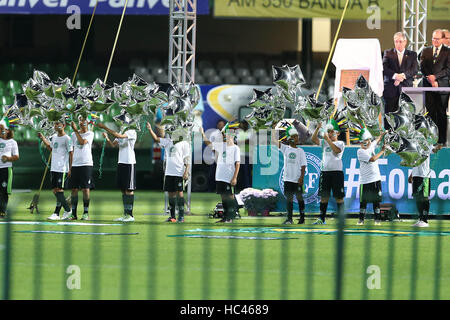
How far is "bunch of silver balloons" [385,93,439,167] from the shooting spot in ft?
51.6

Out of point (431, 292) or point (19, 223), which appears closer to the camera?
point (431, 292)

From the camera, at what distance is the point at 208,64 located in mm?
29641

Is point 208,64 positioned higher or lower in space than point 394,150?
higher

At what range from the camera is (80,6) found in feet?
83.6

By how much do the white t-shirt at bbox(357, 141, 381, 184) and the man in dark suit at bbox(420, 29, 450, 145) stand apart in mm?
2614

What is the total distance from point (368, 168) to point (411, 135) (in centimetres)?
90

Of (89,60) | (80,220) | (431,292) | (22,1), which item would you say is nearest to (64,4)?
(22,1)

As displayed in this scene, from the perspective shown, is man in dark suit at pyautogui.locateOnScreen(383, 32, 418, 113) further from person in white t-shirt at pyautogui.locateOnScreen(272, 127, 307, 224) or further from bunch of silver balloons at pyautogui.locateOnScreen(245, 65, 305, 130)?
person in white t-shirt at pyautogui.locateOnScreen(272, 127, 307, 224)

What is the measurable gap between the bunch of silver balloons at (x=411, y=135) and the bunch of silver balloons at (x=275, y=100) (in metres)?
2.07

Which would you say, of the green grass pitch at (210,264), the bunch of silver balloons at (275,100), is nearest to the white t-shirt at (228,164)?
the bunch of silver balloons at (275,100)

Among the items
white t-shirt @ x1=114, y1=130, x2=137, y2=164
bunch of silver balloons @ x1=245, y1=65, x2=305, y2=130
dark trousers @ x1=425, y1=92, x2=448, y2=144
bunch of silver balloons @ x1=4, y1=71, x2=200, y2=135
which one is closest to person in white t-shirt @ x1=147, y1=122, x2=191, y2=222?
bunch of silver balloons @ x1=4, y1=71, x2=200, y2=135

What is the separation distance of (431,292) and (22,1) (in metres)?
19.0
